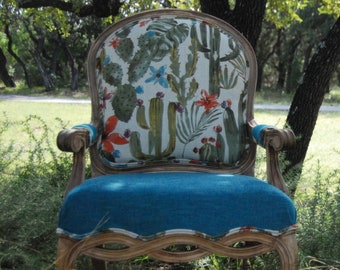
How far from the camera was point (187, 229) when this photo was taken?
1.70m

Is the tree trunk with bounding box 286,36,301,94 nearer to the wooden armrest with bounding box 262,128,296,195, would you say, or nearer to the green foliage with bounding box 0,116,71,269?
the green foliage with bounding box 0,116,71,269

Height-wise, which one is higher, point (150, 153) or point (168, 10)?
point (168, 10)

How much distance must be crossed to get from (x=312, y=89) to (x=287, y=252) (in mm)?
2026

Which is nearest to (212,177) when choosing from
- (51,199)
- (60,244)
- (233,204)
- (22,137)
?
(233,204)

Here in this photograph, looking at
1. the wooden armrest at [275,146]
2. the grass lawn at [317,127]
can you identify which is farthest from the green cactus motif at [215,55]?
the grass lawn at [317,127]

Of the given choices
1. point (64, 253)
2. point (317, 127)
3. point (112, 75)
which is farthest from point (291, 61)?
point (64, 253)

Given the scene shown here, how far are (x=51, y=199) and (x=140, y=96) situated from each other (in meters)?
0.72

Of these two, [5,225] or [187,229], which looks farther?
[5,225]

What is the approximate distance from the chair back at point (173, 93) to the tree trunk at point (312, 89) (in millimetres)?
1057

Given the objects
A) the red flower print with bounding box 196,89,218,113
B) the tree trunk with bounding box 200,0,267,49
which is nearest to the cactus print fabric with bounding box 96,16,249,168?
the red flower print with bounding box 196,89,218,113

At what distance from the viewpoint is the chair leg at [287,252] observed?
67.9 inches

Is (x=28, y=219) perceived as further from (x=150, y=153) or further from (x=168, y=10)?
(x=168, y=10)

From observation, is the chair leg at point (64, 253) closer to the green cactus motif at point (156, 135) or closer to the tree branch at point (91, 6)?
the green cactus motif at point (156, 135)

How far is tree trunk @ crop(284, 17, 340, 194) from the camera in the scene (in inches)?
135
